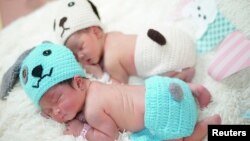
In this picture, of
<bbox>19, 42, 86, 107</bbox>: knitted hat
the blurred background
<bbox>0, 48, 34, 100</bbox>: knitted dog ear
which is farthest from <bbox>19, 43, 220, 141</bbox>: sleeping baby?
the blurred background

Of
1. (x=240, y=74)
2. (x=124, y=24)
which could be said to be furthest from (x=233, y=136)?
(x=124, y=24)

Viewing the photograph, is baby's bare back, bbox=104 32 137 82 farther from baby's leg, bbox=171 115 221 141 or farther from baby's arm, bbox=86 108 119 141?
baby's leg, bbox=171 115 221 141

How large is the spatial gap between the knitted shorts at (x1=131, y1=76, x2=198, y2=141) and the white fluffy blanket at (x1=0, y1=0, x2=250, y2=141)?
108mm

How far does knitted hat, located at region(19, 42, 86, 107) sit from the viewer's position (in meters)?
1.23

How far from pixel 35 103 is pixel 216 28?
2.69 feet

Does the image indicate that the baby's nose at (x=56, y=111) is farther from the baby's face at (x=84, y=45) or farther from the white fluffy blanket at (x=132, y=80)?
the baby's face at (x=84, y=45)

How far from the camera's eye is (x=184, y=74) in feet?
4.69

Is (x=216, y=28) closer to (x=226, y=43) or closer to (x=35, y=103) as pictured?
(x=226, y=43)

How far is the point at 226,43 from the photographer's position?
147 cm

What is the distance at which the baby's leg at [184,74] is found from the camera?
56.0 inches

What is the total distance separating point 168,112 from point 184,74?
0.87 ft

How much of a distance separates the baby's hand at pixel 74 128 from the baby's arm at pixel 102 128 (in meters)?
0.06

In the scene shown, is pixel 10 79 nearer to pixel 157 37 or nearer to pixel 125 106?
pixel 125 106

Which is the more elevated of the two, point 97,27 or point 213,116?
point 97,27
